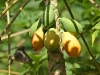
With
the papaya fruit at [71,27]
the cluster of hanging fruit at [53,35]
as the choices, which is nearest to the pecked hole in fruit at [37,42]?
the cluster of hanging fruit at [53,35]

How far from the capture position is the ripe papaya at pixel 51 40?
1.34 metres

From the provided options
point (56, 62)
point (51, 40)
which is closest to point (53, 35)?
point (51, 40)

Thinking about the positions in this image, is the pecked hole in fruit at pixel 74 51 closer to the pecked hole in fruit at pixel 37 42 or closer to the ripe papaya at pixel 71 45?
the ripe papaya at pixel 71 45

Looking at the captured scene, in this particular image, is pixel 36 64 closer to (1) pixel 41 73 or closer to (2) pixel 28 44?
(1) pixel 41 73

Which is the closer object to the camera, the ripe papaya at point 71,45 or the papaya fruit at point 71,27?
the ripe papaya at point 71,45

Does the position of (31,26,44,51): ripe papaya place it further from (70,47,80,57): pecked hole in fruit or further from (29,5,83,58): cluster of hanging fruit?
(70,47,80,57): pecked hole in fruit

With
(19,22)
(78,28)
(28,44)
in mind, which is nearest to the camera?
(78,28)

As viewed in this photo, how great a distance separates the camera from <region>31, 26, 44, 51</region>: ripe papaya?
1.37 meters

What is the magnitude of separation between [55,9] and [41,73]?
0.75 meters

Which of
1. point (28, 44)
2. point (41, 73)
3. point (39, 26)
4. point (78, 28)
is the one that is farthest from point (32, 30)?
point (28, 44)

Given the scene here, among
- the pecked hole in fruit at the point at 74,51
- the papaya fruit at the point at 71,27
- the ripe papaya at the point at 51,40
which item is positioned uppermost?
the papaya fruit at the point at 71,27

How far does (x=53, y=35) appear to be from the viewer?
135 cm

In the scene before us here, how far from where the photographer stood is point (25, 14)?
2.72 m

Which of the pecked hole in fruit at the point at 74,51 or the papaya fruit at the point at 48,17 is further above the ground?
the papaya fruit at the point at 48,17
